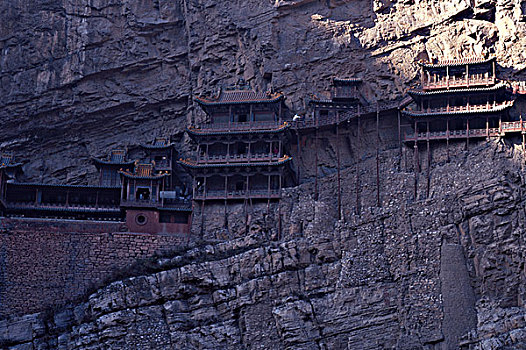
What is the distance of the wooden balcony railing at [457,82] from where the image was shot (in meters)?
61.2

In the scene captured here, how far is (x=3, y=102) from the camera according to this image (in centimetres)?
6975

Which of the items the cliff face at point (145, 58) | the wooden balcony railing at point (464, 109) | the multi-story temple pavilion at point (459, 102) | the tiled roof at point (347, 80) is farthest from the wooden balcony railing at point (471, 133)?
the cliff face at point (145, 58)

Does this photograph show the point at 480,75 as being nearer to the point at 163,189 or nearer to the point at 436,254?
the point at 436,254

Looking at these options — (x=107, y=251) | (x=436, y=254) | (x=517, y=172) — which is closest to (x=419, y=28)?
(x=517, y=172)

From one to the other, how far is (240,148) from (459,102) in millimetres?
14946

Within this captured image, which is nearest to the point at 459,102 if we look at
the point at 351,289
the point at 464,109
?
the point at 464,109

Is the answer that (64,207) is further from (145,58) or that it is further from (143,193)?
(145,58)

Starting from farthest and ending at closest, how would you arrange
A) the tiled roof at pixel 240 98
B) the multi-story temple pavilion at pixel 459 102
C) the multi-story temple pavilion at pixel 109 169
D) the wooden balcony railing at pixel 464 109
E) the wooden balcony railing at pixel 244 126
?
the multi-story temple pavilion at pixel 109 169
the tiled roof at pixel 240 98
the wooden balcony railing at pixel 244 126
the wooden balcony railing at pixel 464 109
the multi-story temple pavilion at pixel 459 102

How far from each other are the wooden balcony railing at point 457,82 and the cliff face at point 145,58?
503 cm

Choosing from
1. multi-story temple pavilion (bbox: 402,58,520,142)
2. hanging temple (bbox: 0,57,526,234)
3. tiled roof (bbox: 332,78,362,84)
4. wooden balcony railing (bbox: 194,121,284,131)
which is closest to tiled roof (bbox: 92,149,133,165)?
hanging temple (bbox: 0,57,526,234)

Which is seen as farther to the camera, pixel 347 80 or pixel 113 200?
pixel 347 80

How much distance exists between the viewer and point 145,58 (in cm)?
7025

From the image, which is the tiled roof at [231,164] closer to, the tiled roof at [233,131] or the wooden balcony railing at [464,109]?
the tiled roof at [233,131]

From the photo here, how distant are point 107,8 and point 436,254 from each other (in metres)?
34.3
